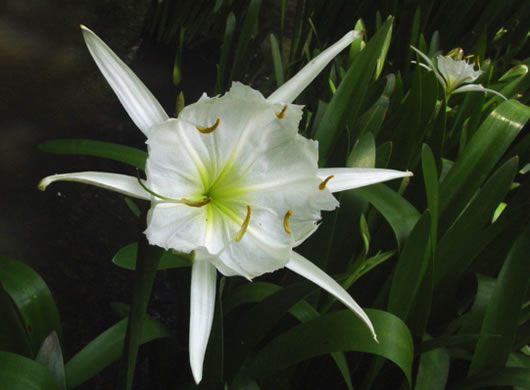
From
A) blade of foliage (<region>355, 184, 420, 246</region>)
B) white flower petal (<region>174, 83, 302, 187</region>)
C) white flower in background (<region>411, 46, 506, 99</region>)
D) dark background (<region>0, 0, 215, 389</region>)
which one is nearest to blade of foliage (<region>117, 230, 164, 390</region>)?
white flower petal (<region>174, 83, 302, 187</region>)

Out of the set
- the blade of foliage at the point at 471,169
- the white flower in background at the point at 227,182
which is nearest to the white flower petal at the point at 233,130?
the white flower in background at the point at 227,182

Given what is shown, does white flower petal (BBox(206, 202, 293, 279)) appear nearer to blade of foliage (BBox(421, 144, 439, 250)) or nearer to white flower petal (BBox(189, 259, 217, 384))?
white flower petal (BBox(189, 259, 217, 384))

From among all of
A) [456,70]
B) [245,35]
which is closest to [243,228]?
[456,70]

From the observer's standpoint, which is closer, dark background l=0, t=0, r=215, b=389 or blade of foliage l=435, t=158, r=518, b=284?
blade of foliage l=435, t=158, r=518, b=284

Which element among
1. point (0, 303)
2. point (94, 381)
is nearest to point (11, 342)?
point (0, 303)

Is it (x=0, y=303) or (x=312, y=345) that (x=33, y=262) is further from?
(x=312, y=345)

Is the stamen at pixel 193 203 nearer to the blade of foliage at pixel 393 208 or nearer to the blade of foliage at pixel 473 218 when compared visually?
the blade of foliage at pixel 393 208
